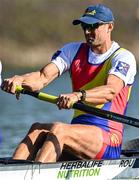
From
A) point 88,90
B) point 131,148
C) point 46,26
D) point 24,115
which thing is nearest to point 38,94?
point 88,90

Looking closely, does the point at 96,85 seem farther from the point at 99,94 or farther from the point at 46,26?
the point at 46,26

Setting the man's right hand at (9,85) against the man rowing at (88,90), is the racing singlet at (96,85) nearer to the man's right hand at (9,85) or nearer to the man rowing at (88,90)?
the man rowing at (88,90)

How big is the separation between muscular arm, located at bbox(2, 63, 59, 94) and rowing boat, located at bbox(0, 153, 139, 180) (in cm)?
92

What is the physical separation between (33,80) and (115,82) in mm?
966

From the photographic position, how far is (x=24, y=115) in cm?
2650

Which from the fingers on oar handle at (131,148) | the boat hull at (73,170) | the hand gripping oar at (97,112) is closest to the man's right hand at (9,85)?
the hand gripping oar at (97,112)

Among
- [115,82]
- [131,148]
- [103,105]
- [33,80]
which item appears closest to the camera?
[115,82]

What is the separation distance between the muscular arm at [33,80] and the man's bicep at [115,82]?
775 mm

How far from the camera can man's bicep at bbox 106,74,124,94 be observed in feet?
30.4

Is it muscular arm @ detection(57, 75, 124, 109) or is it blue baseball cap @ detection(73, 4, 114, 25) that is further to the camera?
A: blue baseball cap @ detection(73, 4, 114, 25)

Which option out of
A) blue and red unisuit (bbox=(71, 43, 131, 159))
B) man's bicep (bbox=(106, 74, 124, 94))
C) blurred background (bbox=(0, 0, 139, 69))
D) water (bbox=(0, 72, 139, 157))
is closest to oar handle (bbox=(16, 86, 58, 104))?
blue and red unisuit (bbox=(71, 43, 131, 159))

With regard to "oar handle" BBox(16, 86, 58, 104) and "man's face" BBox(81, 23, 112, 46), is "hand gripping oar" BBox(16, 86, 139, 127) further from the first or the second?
"man's face" BBox(81, 23, 112, 46)

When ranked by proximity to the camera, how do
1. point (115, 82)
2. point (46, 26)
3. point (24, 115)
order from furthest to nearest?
point (46, 26), point (24, 115), point (115, 82)

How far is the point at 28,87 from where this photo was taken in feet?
31.9
